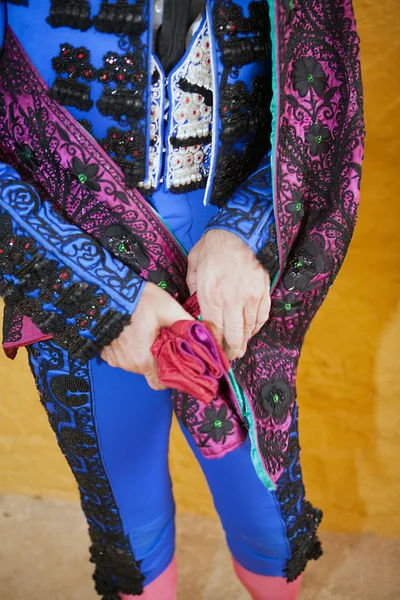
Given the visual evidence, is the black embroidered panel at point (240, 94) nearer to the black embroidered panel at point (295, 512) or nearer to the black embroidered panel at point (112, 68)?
the black embroidered panel at point (112, 68)

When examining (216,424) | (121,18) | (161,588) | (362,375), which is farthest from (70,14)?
(362,375)

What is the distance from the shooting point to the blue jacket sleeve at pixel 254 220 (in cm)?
92

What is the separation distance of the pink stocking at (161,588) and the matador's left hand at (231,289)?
453mm

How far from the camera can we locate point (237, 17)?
2.96 ft

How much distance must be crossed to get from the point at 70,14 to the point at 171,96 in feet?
0.49

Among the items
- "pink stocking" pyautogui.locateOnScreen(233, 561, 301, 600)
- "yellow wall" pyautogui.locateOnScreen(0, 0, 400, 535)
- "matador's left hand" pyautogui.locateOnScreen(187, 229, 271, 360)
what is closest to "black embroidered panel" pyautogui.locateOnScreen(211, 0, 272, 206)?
"matador's left hand" pyautogui.locateOnScreen(187, 229, 271, 360)

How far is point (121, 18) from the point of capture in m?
0.85

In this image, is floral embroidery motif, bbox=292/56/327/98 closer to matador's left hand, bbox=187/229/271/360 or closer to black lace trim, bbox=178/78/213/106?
black lace trim, bbox=178/78/213/106

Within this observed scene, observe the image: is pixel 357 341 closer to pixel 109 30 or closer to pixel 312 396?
pixel 312 396

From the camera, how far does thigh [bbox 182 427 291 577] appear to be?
1056 mm

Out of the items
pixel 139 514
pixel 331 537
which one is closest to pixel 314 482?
pixel 331 537

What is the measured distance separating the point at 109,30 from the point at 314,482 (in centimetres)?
134

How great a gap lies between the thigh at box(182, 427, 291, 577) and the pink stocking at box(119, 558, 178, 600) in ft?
0.43

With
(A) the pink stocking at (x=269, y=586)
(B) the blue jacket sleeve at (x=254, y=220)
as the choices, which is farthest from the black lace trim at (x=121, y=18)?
(A) the pink stocking at (x=269, y=586)
